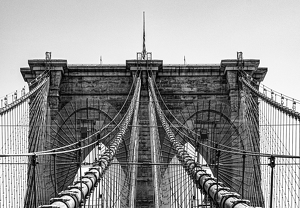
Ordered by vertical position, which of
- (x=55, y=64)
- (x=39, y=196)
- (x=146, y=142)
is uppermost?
(x=55, y=64)

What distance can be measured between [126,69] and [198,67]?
263cm

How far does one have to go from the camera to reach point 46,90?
20859mm

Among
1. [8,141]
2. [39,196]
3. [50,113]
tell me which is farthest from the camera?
[50,113]

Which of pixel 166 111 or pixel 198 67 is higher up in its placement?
pixel 198 67

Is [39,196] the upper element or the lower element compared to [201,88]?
lower

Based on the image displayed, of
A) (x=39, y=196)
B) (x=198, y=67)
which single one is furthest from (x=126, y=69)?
(x=39, y=196)

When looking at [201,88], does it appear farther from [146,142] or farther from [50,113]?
[50,113]

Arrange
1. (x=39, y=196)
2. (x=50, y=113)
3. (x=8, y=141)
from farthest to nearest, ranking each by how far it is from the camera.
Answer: (x=50, y=113)
(x=39, y=196)
(x=8, y=141)

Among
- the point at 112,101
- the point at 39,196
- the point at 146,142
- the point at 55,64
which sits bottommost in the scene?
the point at 39,196

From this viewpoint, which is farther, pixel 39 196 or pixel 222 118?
pixel 222 118

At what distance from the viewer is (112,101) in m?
21.6

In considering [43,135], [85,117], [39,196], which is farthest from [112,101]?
[39,196]

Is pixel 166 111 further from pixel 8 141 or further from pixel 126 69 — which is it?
pixel 8 141

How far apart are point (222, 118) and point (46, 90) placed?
637 centimetres
